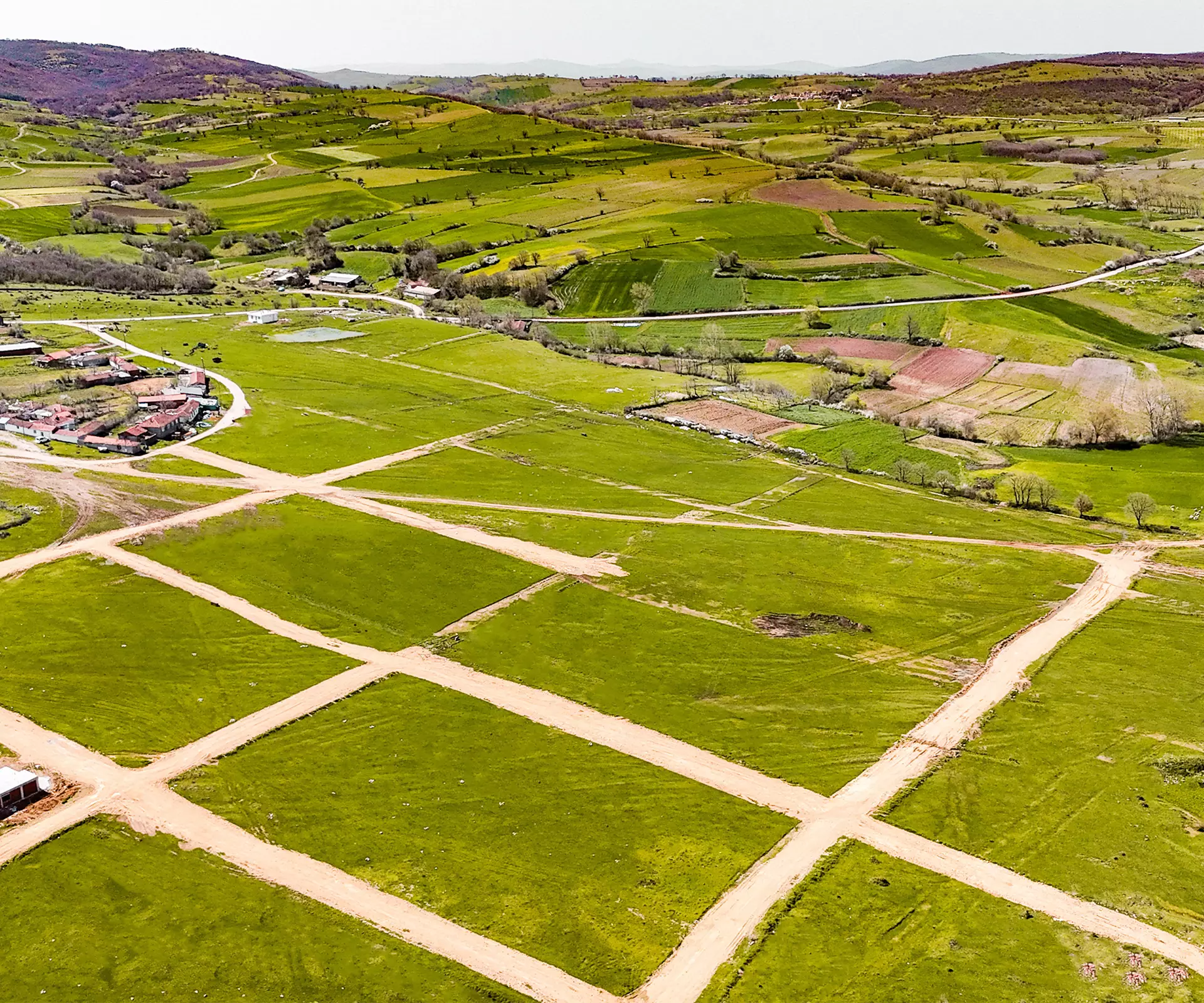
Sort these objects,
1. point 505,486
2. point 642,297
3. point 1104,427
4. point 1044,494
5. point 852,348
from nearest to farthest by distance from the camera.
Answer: point 505,486, point 1044,494, point 1104,427, point 852,348, point 642,297

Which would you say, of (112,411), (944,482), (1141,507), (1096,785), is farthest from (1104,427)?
(112,411)

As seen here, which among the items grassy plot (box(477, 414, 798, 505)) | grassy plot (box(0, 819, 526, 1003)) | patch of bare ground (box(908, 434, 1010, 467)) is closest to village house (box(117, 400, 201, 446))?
grassy plot (box(477, 414, 798, 505))

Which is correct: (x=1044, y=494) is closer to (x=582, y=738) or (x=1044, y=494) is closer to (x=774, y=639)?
(x=774, y=639)

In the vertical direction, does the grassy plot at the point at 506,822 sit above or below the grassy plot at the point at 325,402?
below

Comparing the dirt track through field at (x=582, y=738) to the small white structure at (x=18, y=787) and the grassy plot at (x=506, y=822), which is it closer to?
the grassy plot at (x=506, y=822)

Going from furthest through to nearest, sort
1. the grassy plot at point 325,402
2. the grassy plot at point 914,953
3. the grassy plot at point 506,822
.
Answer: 1. the grassy plot at point 325,402
2. the grassy plot at point 506,822
3. the grassy plot at point 914,953

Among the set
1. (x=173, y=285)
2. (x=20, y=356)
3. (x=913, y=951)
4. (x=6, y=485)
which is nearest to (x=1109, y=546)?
(x=913, y=951)

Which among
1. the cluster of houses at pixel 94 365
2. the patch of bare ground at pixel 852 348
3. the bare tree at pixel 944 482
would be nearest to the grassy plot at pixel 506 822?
the bare tree at pixel 944 482

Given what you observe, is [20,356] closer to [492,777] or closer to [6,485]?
[6,485]
